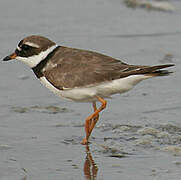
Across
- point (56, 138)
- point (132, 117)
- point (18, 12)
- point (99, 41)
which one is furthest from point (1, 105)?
point (18, 12)

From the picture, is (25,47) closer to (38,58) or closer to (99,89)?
(38,58)

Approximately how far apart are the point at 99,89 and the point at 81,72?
0.23 metres

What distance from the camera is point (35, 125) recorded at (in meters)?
5.60

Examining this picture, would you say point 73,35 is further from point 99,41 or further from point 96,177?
point 96,177

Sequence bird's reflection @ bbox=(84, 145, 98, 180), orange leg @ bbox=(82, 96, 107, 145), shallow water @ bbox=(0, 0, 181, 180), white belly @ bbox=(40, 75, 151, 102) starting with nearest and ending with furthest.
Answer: bird's reflection @ bbox=(84, 145, 98, 180), shallow water @ bbox=(0, 0, 181, 180), white belly @ bbox=(40, 75, 151, 102), orange leg @ bbox=(82, 96, 107, 145)

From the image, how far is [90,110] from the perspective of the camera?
6133 millimetres

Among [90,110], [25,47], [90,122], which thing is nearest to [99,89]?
[90,122]

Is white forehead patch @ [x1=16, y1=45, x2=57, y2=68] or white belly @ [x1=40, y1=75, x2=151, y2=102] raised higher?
white forehead patch @ [x1=16, y1=45, x2=57, y2=68]

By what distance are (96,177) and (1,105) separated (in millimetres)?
2018

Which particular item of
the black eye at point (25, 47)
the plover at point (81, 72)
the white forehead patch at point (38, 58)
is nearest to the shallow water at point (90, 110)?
the plover at point (81, 72)

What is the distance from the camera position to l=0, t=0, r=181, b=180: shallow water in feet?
15.3

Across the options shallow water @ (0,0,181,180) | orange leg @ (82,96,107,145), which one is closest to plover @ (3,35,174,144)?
orange leg @ (82,96,107,145)

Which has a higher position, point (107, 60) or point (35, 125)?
point (107, 60)

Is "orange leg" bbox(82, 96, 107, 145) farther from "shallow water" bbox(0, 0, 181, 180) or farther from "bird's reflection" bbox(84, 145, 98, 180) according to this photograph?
"bird's reflection" bbox(84, 145, 98, 180)
